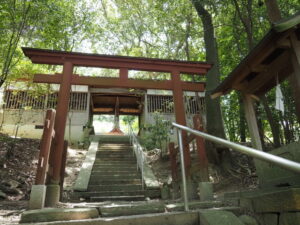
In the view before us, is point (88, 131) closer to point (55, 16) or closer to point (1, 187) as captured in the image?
point (55, 16)

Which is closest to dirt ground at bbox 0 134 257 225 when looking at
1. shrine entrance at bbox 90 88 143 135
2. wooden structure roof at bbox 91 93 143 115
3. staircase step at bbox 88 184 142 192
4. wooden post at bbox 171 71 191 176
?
staircase step at bbox 88 184 142 192

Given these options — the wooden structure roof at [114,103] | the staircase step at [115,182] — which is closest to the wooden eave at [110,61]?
the staircase step at [115,182]

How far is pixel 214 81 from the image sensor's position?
8266mm

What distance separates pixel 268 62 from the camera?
455 cm

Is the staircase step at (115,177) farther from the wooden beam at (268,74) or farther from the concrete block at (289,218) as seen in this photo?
the concrete block at (289,218)

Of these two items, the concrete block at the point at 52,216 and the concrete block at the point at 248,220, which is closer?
the concrete block at the point at 248,220

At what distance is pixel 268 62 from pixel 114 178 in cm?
524

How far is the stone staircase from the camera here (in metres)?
5.88

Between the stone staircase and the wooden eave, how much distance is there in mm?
3210

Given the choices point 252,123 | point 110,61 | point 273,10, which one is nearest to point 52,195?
point 110,61

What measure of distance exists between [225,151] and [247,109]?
2833mm

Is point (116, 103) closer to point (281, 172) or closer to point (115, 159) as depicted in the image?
point (115, 159)

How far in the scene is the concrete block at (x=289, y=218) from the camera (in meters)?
2.20

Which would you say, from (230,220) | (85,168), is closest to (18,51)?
(85,168)
